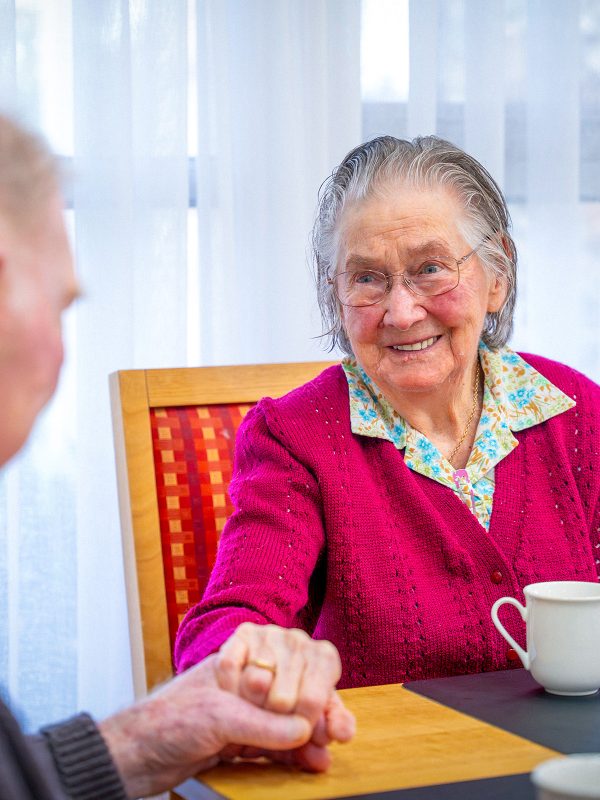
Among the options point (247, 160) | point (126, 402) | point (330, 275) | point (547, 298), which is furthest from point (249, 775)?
point (547, 298)

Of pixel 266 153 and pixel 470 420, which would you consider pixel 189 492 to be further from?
pixel 266 153

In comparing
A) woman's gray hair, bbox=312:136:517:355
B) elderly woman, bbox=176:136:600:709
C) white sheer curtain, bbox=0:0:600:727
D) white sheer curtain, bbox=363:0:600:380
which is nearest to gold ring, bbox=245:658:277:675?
elderly woman, bbox=176:136:600:709

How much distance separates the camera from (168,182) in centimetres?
262

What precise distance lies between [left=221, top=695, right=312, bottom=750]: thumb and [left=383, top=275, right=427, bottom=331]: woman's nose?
74cm

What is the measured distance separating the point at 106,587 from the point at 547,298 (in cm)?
137

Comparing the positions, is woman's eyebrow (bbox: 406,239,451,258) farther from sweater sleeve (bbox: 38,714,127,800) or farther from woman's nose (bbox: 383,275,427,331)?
sweater sleeve (bbox: 38,714,127,800)

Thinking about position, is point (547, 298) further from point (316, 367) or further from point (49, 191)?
point (49, 191)

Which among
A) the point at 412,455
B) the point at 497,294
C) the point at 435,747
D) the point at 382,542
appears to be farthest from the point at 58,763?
the point at 497,294

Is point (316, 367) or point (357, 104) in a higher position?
point (357, 104)

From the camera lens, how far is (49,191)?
2.58 feet

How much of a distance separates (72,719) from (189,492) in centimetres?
67

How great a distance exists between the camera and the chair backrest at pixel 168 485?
153cm

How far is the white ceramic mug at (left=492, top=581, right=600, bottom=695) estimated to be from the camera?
110 cm

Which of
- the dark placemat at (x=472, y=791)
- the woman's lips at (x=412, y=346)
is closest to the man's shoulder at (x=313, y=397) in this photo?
the woman's lips at (x=412, y=346)
